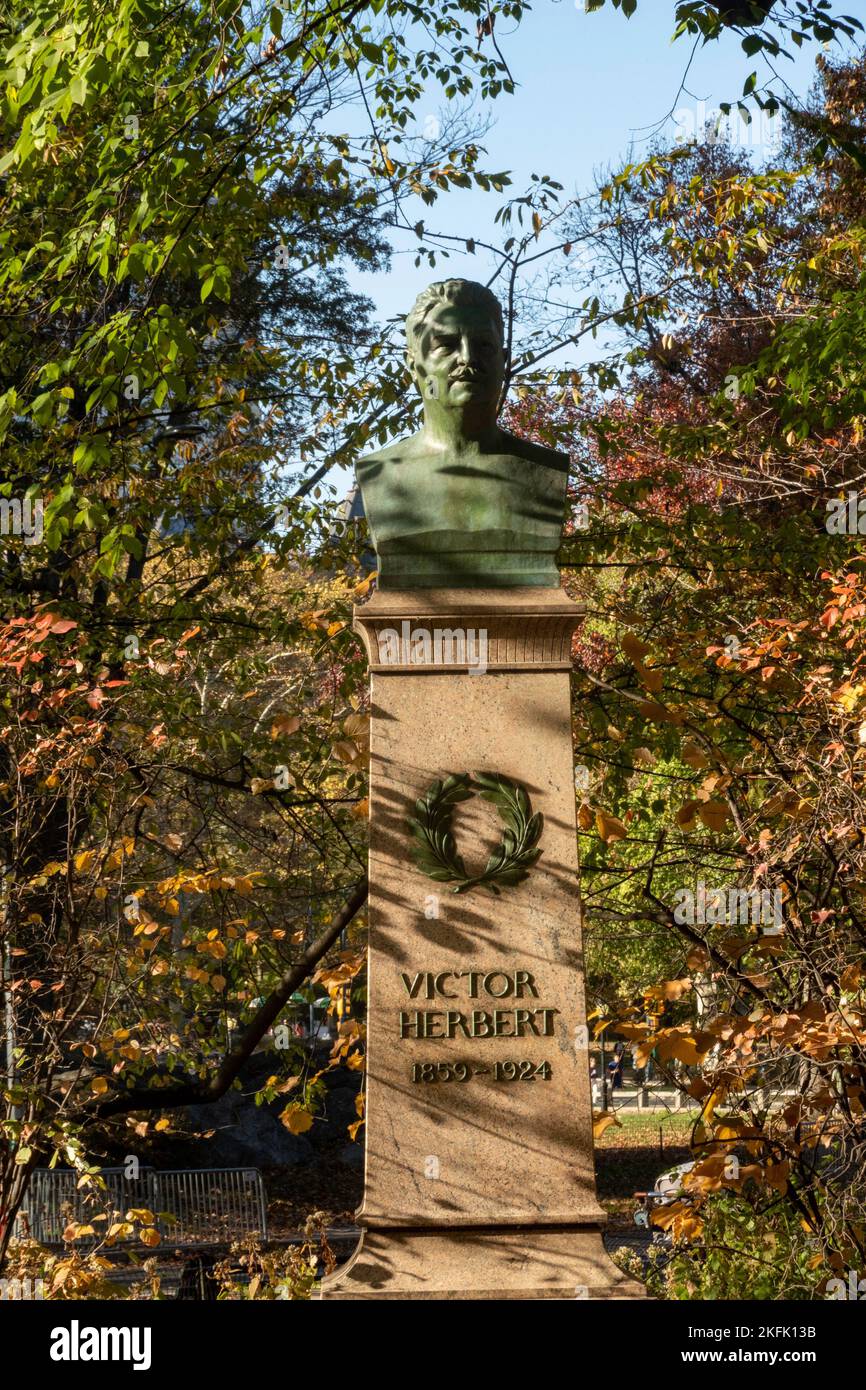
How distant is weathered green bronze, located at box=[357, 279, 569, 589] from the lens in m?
5.06

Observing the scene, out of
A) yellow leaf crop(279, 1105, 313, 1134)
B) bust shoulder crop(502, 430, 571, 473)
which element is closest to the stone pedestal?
bust shoulder crop(502, 430, 571, 473)

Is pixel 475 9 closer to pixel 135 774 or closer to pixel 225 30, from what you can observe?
pixel 225 30

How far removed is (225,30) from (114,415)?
131 inches

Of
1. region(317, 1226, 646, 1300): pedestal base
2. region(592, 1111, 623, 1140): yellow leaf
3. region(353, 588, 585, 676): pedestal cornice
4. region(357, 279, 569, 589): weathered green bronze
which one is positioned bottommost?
region(317, 1226, 646, 1300): pedestal base

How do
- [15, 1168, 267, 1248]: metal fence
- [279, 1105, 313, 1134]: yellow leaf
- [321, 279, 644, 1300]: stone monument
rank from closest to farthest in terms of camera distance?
1. [321, 279, 644, 1300]: stone monument
2. [279, 1105, 313, 1134]: yellow leaf
3. [15, 1168, 267, 1248]: metal fence

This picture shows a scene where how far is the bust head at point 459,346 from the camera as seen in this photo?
5125mm

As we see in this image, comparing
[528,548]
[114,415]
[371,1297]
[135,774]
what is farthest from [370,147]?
[371,1297]

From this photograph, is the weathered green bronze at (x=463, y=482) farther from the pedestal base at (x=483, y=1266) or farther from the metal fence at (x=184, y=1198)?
the metal fence at (x=184, y=1198)

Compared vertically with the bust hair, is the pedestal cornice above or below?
below

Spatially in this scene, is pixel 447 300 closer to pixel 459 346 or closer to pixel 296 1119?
pixel 459 346

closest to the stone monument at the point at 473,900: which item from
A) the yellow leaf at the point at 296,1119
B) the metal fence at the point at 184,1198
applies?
the yellow leaf at the point at 296,1119

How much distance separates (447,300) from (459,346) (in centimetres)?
18

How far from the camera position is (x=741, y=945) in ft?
20.1

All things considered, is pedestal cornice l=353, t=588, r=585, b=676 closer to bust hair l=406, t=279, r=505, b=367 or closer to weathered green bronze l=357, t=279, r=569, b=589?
weathered green bronze l=357, t=279, r=569, b=589
